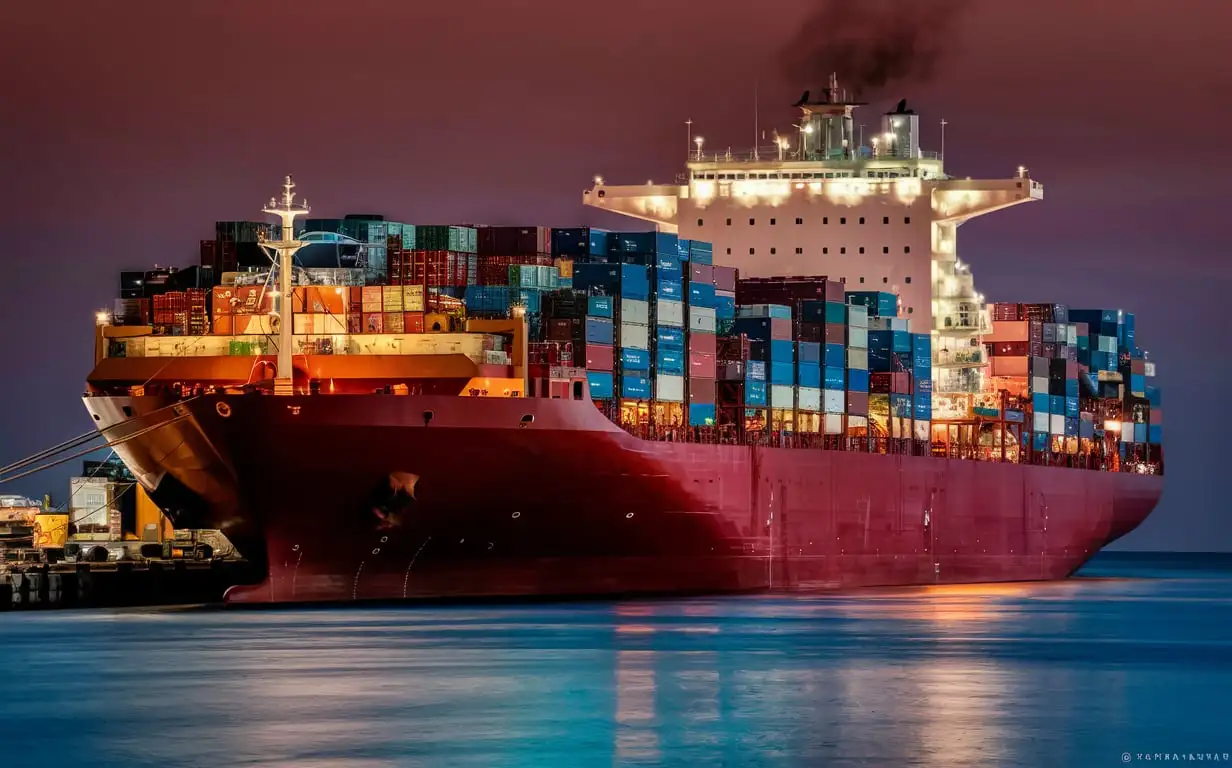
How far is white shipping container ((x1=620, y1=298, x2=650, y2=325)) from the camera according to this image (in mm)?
44688

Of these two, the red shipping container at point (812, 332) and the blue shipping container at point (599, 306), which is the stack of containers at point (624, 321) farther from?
the red shipping container at point (812, 332)

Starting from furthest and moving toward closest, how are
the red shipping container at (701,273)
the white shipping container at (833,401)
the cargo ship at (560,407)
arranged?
the white shipping container at (833,401) → the red shipping container at (701,273) → the cargo ship at (560,407)

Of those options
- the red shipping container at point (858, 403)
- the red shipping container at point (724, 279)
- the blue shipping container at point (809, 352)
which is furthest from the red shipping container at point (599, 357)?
the red shipping container at point (858, 403)

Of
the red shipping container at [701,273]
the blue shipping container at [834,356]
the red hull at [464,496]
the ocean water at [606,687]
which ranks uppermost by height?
the red shipping container at [701,273]

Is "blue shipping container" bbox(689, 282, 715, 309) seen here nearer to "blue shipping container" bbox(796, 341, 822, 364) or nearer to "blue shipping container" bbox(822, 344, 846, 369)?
"blue shipping container" bbox(796, 341, 822, 364)

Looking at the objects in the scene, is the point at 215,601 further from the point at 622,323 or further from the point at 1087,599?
the point at 1087,599

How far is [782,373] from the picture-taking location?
163ft

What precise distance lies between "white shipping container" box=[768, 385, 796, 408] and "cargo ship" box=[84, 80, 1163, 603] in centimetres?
6

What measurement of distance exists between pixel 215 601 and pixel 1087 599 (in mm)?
23391

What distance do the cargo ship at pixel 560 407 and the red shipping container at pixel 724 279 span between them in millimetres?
109

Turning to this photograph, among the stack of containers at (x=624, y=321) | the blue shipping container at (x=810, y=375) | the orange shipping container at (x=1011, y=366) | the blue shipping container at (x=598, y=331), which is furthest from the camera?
the orange shipping container at (x=1011, y=366)

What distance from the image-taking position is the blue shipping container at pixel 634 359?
44719 mm

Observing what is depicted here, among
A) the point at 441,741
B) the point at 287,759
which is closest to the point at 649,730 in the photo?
the point at 441,741

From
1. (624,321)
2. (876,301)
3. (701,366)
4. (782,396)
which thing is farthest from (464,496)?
(876,301)
